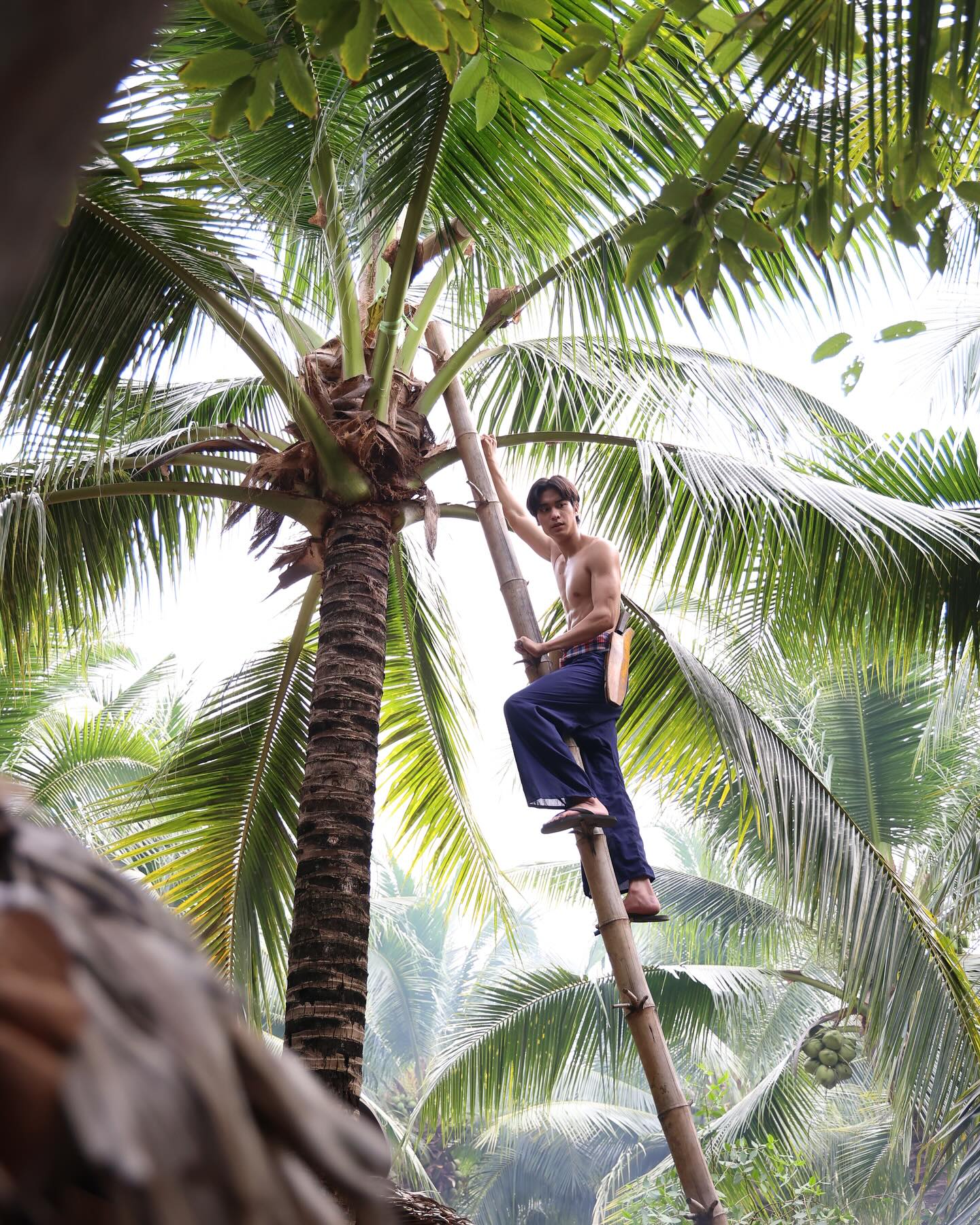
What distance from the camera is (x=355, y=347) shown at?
461 centimetres

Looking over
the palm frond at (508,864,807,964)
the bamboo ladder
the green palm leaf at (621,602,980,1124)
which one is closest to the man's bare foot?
the bamboo ladder

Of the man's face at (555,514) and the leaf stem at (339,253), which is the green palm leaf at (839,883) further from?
the leaf stem at (339,253)

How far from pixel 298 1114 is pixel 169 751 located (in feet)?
21.6

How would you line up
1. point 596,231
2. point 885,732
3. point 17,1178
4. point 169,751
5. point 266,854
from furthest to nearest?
1. point 885,732
2. point 169,751
3. point 266,854
4. point 596,231
5. point 17,1178

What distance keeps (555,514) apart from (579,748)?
89 cm

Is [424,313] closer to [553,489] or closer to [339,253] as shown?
[339,253]

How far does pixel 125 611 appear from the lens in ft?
19.2

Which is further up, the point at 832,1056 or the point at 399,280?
the point at 399,280

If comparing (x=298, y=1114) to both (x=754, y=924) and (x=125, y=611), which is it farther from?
(x=754, y=924)

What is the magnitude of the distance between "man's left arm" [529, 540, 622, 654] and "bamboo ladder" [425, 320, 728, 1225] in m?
0.12

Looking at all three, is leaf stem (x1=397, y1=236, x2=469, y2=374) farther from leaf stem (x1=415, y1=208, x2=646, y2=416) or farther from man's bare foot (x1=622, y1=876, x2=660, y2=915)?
man's bare foot (x1=622, y1=876, x2=660, y2=915)

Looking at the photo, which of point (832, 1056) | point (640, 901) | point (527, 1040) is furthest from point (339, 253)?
point (832, 1056)

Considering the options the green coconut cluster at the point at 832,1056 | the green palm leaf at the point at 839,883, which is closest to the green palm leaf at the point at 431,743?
the green palm leaf at the point at 839,883

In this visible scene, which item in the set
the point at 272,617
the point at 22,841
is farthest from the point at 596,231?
the point at 22,841
